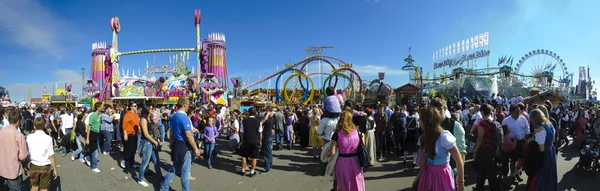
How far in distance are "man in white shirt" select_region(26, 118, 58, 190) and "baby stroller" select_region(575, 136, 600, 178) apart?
29.6ft

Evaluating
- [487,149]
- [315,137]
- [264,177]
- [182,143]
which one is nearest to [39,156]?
[182,143]

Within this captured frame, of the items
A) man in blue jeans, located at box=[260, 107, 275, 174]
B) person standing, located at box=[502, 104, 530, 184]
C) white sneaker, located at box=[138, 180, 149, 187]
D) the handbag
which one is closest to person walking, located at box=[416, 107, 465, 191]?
the handbag

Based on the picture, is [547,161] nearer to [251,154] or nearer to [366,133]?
[366,133]

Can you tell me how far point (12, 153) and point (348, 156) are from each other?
3991mm

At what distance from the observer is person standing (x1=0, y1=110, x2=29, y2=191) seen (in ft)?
11.7

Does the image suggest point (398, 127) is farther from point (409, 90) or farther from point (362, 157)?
point (409, 90)

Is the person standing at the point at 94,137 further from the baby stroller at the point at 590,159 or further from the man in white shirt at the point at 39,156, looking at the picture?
the baby stroller at the point at 590,159

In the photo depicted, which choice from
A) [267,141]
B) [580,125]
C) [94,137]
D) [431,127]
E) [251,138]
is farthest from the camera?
[580,125]

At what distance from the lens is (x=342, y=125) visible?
363cm

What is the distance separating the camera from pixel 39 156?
3.84 m

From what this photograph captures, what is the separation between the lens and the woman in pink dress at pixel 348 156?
11.9 feet

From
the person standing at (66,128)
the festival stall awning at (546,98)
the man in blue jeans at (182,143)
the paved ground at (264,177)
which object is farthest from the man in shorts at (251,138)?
the festival stall awning at (546,98)

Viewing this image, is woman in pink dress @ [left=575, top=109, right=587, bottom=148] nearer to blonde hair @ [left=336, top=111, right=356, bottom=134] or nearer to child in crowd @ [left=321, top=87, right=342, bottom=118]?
child in crowd @ [left=321, top=87, right=342, bottom=118]

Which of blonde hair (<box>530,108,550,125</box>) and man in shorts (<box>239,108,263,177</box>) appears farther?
man in shorts (<box>239,108,263,177</box>)
